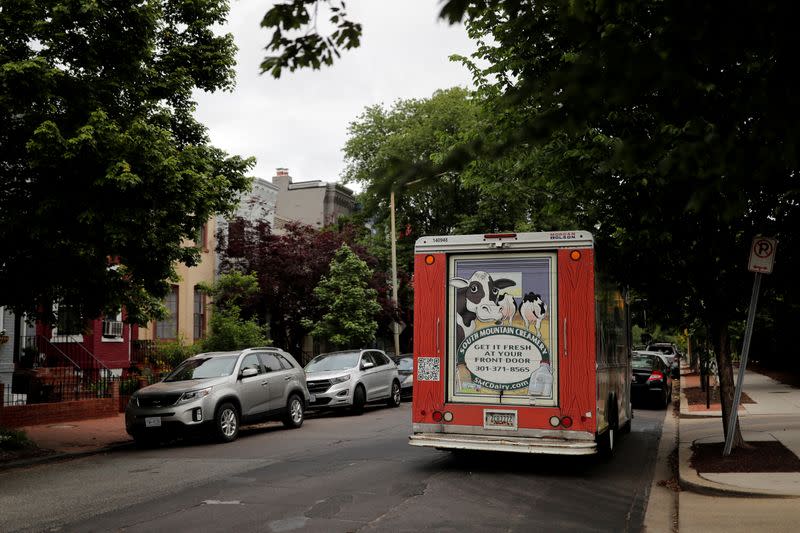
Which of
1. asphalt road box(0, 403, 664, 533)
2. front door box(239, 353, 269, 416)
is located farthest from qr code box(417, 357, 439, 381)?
front door box(239, 353, 269, 416)

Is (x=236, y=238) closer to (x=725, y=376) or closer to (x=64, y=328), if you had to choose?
(x=64, y=328)

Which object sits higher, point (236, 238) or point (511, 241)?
point (236, 238)

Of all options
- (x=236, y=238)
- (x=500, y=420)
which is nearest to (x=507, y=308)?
(x=500, y=420)

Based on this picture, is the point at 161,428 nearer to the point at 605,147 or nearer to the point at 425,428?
the point at 425,428

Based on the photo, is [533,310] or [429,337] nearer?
[533,310]

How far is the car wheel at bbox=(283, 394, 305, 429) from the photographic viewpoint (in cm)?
1647

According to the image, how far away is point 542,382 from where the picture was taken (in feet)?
32.3

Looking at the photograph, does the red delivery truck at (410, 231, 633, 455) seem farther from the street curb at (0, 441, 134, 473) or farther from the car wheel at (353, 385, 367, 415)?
the car wheel at (353, 385, 367, 415)

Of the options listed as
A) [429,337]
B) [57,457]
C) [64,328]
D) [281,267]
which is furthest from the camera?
[281,267]

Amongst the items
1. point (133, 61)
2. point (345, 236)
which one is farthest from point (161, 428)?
point (345, 236)

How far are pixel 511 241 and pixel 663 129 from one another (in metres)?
3.36

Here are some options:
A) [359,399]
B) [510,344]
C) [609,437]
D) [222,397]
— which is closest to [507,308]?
[510,344]

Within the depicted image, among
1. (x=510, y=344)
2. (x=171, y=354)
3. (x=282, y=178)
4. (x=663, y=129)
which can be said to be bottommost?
(x=171, y=354)

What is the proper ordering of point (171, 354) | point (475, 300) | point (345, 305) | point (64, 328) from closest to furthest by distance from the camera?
point (475, 300) < point (64, 328) < point (171, 354) < point (345, 305)
